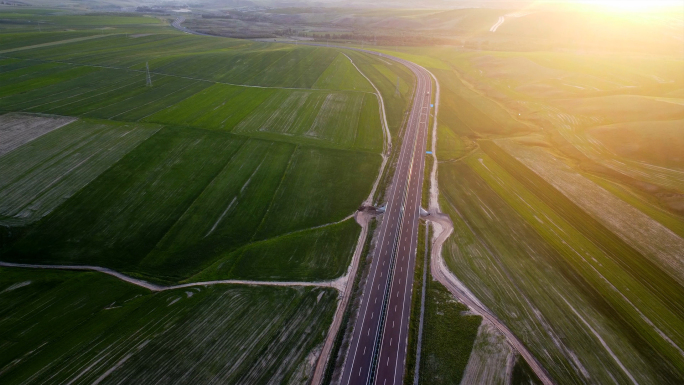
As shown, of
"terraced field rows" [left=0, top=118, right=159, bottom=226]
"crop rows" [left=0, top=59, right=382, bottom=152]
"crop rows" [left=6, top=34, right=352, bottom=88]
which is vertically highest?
"crop rows" [left=6, top=34, right=352, bottom=88]

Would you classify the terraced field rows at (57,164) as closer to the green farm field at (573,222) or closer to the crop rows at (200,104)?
the crop rows at (200,104)

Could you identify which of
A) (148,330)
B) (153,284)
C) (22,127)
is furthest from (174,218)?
(22,127)

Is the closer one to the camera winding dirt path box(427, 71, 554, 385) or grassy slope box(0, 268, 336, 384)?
grassy slope box(0, 268, 336, 384)

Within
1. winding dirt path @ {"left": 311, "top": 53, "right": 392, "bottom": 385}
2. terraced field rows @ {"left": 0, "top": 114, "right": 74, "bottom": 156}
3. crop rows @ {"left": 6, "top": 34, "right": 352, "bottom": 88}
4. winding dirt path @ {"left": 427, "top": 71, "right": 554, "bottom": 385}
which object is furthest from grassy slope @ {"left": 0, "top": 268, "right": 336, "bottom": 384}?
crop rows @ {"left": 6, "top": 34, "right": 352, "bottom": 88}

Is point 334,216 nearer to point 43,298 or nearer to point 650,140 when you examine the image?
point 43,298

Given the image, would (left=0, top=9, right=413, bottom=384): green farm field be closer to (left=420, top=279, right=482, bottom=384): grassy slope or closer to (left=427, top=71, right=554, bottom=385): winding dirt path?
(left=420, top=279, right=482, bottom=384): grassy slope

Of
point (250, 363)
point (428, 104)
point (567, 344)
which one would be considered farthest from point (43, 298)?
point (428, 104)
